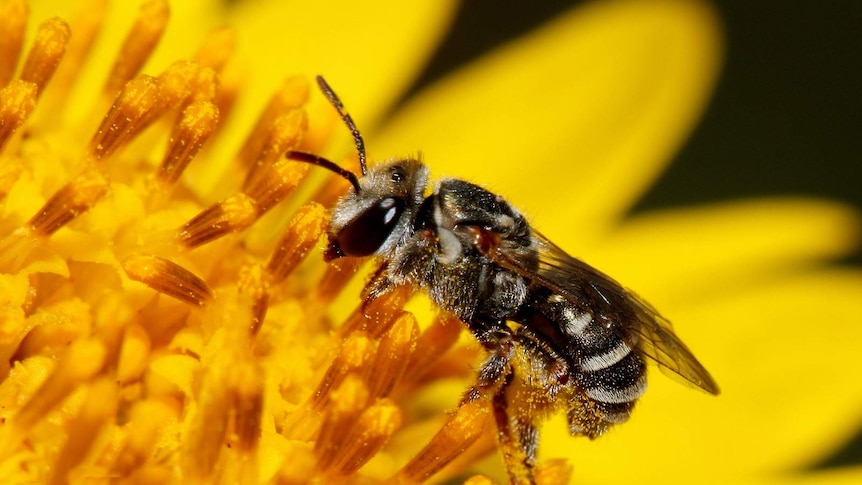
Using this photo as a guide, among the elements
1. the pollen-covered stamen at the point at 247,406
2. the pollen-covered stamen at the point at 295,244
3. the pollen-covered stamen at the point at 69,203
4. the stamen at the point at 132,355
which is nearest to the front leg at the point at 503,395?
the pollen-covered stamen at the point at 295,244

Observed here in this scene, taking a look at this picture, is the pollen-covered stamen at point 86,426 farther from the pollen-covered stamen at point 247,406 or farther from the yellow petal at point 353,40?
the yellow petal at point 353,40

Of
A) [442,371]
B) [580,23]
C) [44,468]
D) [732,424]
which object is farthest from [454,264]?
[580,23]

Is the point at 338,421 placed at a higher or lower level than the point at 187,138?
lower

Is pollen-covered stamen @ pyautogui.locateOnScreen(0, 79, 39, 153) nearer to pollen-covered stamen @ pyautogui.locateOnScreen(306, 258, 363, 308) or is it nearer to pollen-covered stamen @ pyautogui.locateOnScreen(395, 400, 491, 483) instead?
pollen-covered stamen @ pyautogui.locateOnScreen(306, 258, 363, 308)

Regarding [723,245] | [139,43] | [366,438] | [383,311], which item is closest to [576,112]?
[723,245]

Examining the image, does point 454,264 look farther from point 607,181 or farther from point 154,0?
point 607,181

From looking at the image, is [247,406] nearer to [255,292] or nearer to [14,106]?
[255,292]
